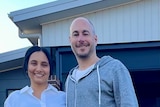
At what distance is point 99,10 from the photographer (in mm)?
8586

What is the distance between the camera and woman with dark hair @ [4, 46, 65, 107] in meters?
3.43

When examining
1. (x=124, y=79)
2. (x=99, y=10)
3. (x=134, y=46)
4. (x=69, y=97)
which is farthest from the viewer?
(x=99, y=10)

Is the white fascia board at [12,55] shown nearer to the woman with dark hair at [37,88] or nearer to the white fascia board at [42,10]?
the white fascia board at [42,10]

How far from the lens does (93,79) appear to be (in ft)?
10.6

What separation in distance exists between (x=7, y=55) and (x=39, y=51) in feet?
20.4

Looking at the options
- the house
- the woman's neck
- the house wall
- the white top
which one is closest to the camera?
the white top

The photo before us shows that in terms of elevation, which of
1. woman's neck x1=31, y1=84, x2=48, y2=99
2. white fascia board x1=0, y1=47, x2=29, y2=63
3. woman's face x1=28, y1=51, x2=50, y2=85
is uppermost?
white fascia board x1=0, y1=47, x2=29, y2=63

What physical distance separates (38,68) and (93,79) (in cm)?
49

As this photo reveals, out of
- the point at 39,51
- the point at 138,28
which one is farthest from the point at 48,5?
the point at 39,51

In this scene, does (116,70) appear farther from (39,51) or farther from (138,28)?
(138,28)

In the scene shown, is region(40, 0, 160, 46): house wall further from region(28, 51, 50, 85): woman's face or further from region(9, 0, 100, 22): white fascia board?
region(28, 51, 50, 85): woman's face

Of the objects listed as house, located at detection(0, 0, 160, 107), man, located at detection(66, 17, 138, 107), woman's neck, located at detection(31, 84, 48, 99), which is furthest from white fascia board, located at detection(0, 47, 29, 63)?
man, located at detection(66, 17, 138, 107)

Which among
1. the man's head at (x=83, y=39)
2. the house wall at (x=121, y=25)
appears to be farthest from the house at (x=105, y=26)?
the man's head at (x=83, y=39)

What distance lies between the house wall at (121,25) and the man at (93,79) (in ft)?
16.5
